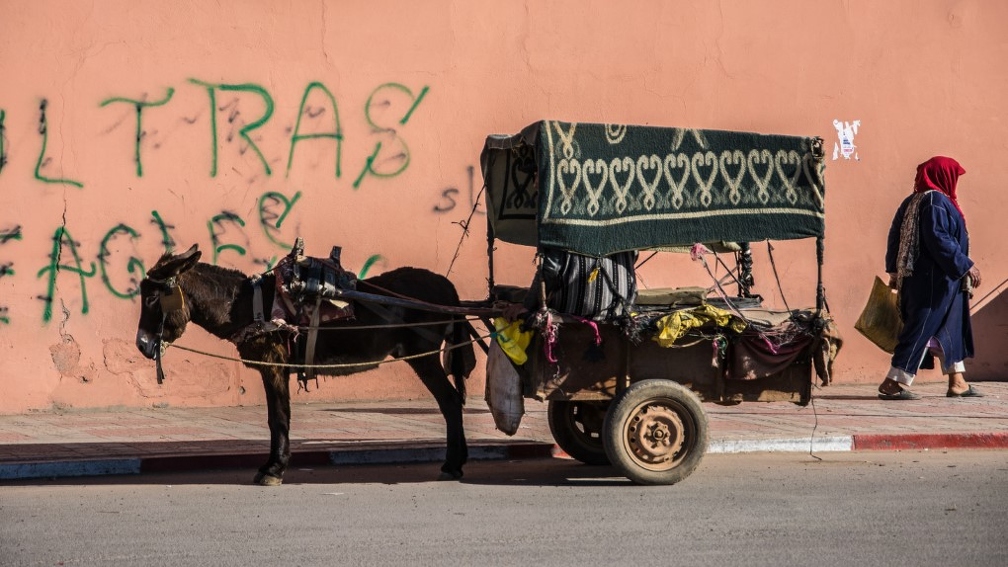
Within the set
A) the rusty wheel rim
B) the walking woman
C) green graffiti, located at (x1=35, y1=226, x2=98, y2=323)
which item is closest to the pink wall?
green graffiti, located at (x1=35, y1=226, x2=98, y2=323)

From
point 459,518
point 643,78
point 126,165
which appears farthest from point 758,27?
point 459,518

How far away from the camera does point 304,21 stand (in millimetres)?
11305

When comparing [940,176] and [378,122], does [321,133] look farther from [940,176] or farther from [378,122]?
[940,176]

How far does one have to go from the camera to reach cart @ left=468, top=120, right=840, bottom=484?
289 inches

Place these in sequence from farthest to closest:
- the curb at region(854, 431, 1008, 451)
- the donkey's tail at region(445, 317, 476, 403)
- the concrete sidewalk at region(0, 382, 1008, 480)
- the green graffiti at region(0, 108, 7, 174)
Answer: the green graffiti at region(0, 108, 7, 174) → the curb at region(854, 431, 1008, 451) → the concrete sidewalk at region(0, 382, 1008, 480) → the donkey's tail at region(445, 317, 476, 403)

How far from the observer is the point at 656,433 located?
755 centimetres

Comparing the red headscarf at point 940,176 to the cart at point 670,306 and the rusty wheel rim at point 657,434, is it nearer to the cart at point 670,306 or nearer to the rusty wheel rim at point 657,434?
the cart at point 670,306

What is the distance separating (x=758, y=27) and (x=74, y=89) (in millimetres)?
6101

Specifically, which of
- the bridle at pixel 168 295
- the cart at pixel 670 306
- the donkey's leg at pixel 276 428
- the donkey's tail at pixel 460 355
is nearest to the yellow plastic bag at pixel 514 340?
the cart at pixel 670 306

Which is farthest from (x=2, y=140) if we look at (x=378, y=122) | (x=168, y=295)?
(x=168, y=295)

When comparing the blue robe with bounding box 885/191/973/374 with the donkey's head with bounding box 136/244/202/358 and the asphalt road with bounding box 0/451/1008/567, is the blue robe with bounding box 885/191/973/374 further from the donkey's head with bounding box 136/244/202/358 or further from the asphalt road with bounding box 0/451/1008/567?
the donkey's head with bounding box 136/244/202/358

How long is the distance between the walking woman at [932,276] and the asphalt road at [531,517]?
2.35 metres

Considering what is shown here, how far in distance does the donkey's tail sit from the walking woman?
13.9 feet

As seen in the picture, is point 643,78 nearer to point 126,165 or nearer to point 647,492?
point 126,165
